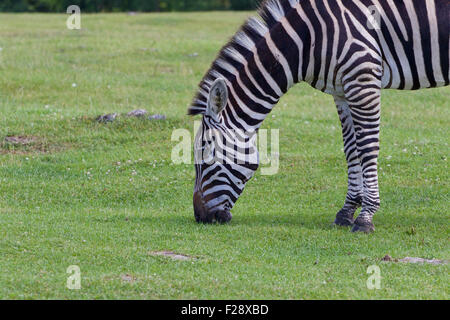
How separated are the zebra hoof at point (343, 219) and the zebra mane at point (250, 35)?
258 centimetres

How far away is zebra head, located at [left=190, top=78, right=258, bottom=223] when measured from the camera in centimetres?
964

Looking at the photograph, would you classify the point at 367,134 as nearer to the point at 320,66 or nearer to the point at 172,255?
the point at 320,66

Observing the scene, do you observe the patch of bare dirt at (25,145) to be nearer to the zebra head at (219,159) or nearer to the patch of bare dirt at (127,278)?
the zebra head at (219,159)

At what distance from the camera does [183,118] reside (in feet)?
52.0

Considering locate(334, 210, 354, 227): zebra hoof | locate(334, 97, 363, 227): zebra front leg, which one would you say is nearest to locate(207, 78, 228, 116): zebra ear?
locate(334, 97, 363, 227): zebra front leg

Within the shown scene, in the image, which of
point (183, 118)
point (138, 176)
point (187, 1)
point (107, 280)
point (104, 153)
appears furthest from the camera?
point (187, 1)

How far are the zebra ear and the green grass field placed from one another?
1595 millimetres

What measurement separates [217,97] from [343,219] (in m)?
2.59

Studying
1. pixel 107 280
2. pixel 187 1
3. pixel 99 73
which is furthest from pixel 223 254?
pixel 187 1

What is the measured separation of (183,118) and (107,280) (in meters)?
8.62

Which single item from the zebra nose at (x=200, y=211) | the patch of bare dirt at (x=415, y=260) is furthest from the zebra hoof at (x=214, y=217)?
the patch of bare dirt at (x=415, y=260)

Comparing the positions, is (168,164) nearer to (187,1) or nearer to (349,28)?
(349,28)

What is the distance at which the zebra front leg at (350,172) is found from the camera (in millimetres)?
10281

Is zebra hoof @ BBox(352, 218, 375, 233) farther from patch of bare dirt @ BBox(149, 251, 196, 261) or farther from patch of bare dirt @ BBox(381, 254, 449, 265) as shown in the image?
patch of bare dirt @ BBox(149, 251, 196, 261)
